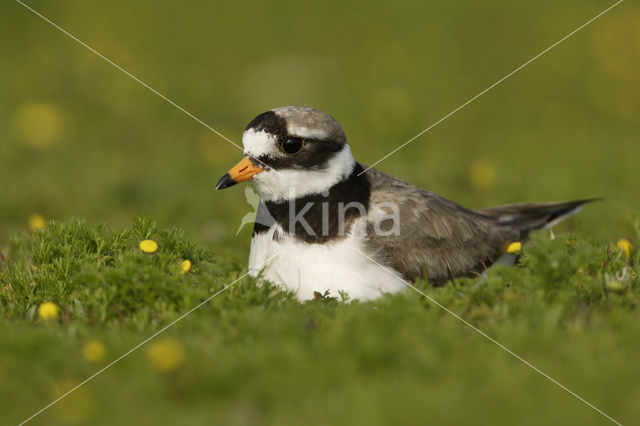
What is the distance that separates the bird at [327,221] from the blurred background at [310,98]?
224cm

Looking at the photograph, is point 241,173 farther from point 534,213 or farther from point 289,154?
point 534,213

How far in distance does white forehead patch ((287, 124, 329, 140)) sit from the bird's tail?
2.54m

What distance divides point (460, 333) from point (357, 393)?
1.00 meters

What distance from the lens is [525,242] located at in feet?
24.7

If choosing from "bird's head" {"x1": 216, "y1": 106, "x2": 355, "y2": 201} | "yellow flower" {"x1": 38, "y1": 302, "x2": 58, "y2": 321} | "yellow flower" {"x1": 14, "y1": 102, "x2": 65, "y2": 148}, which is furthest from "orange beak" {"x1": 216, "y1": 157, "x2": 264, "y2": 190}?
"yellow flower" {"x1": 14, "y1": 102, "x2": 65, "y2": 148}

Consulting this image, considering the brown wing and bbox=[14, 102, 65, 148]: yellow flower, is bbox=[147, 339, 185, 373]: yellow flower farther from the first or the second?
bbox=[14, 102, 65, 148]: yellow flower

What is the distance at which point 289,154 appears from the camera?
5.86 meters

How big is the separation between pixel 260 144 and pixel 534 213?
138 inches

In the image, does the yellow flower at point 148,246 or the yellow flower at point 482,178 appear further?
→ the yellow flower at point 482,178

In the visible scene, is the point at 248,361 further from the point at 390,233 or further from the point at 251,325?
the point at 390,233

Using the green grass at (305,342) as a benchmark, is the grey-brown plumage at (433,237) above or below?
below

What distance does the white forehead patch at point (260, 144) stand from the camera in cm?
582

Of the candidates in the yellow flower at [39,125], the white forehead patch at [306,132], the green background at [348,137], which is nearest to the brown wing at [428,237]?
the white forehead patch at [306,132]

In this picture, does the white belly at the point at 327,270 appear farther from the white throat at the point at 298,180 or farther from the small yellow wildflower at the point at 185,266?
the small yellow wildflower at the point at 185,266
